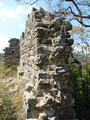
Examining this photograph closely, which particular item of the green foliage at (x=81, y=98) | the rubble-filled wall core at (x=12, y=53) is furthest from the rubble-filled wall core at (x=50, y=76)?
the rubble-filled wall core at (x=12, y=53)

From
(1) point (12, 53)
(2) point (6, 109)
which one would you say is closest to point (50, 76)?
(2) point (6, 109)

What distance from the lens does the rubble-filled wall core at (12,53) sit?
7016mm

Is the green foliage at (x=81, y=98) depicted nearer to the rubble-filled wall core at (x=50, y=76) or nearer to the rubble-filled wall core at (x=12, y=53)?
the rubble-filled wall core at (x=50, y=76)

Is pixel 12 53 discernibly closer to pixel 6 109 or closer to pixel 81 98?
pixel 6 109

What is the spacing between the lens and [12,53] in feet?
23.6

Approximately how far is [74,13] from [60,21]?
5.03ft

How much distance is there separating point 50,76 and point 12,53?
525 cm

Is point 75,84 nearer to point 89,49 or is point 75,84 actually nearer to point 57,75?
point 57,75

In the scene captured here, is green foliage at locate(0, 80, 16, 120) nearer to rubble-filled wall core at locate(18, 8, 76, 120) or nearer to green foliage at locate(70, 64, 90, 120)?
rubble-filled wall core at locate(18, 8, 76, 120)

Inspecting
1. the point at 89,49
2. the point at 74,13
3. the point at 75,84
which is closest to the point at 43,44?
the point at 75,84

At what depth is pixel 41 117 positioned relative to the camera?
84.2 inches

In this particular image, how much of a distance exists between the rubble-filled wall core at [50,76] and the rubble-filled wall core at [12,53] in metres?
4.33

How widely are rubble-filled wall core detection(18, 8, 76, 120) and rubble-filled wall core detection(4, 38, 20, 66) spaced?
433 centimetres

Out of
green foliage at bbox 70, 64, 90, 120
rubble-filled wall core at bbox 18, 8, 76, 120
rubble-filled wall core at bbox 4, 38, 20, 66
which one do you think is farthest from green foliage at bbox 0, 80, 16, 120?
rubble-filled wall core at bbox 4, 38, 20, 66
